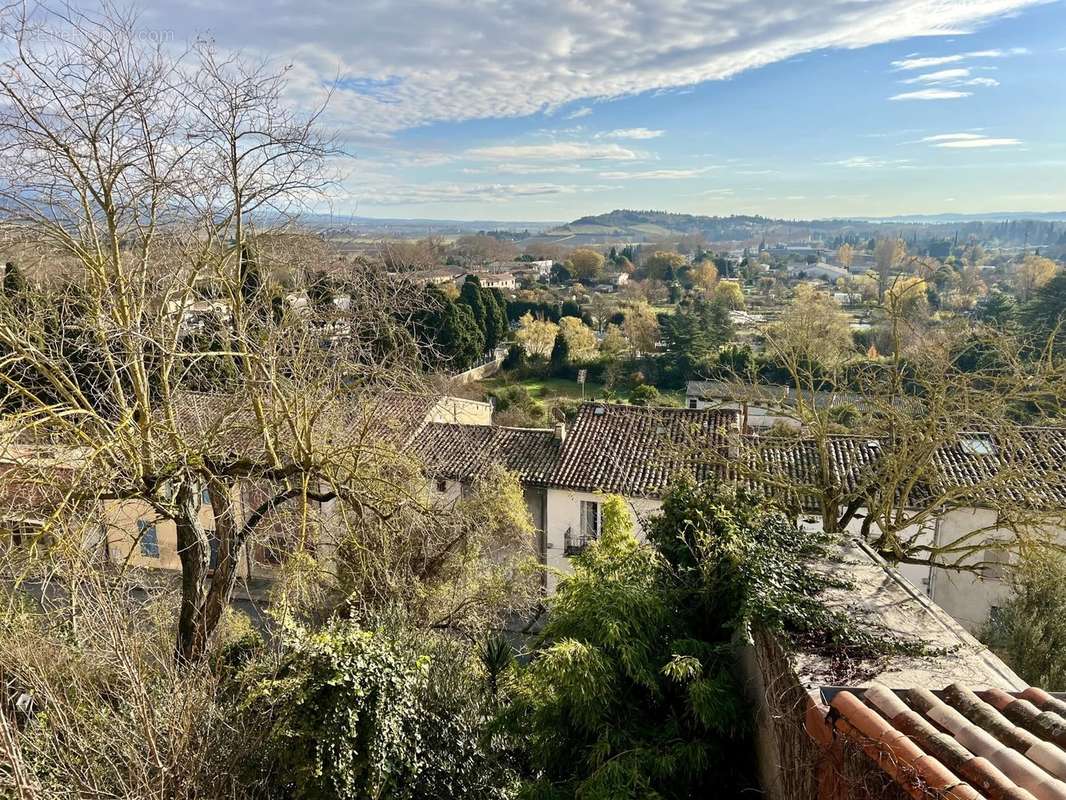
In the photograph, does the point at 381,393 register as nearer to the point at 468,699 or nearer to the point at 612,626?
the point at 468,699

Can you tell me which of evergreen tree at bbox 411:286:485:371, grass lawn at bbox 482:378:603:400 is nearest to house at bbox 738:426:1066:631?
evergreen tree at bbox 411:286:485:371

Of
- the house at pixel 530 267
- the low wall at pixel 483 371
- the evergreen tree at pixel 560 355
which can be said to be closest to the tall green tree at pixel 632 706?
the low wall at pixel 483 371

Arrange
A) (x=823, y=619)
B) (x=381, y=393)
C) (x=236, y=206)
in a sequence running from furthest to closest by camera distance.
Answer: (x=381, y=393)
(x=236, y=206)
(x=823, y=619)

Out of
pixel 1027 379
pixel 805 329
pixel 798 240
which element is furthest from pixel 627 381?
pixel 798 240

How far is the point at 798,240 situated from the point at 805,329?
207 metres

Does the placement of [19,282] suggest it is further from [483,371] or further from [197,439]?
[483,371]

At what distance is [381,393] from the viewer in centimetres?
841

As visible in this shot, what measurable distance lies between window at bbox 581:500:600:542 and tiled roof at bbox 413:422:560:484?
1131mm

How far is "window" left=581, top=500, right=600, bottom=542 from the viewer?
1531 centimetres

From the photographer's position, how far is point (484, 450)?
54.4 ft

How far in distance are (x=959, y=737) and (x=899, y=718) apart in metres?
0.25

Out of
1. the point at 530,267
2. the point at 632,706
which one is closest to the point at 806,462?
the point at 632,706

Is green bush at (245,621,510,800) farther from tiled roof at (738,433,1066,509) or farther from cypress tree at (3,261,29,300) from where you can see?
tiled roof at (738,433,1066,509)

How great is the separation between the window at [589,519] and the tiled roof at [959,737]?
11528mm
